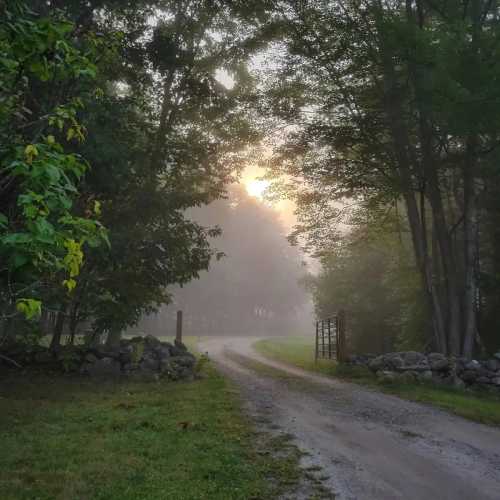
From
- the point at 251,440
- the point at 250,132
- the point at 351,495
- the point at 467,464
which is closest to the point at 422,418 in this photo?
the point at 467,464

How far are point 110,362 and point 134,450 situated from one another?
7733mm

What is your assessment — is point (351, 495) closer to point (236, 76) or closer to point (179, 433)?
point (179, 433)

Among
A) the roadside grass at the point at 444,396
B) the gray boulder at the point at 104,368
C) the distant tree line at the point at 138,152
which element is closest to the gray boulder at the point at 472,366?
the roadside grass at the point at 444,396

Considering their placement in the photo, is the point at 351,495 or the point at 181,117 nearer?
the point at 351,495

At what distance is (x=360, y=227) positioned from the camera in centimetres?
1991

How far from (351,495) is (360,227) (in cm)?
1608

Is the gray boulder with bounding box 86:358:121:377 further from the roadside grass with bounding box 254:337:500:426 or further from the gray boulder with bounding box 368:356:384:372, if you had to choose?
the gray boulder with bounding box 368:356:384:372

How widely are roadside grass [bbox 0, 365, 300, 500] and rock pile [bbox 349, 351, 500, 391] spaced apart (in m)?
5.93

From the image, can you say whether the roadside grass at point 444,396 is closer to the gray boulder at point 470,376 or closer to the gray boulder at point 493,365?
the gray boulder at point 470,376

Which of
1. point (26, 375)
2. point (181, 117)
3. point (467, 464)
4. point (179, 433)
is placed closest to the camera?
point (467, 464)

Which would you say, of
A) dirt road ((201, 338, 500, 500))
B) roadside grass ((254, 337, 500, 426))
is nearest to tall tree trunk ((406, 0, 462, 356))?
roadside grass ((254, 337, 500, 426))

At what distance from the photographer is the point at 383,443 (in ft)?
22.0

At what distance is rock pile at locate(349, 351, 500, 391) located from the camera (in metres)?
12.9

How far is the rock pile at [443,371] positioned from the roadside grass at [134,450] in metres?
5.93
